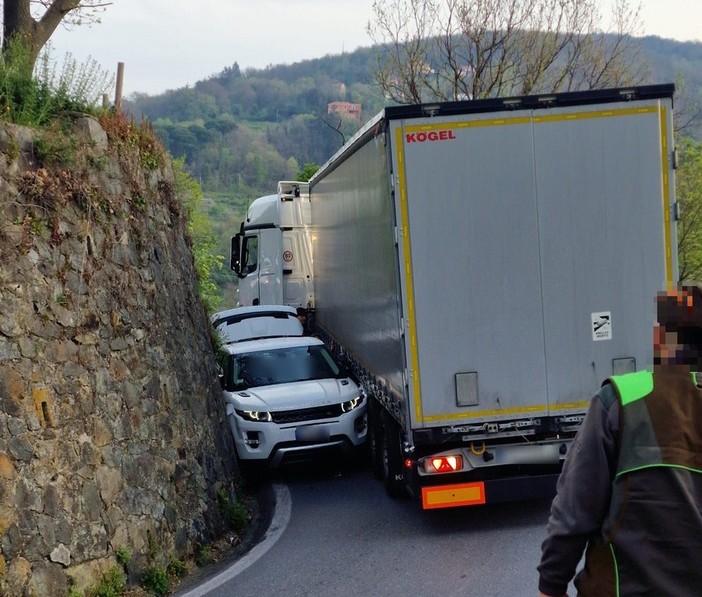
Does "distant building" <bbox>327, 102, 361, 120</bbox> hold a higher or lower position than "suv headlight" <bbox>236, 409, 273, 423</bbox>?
higher

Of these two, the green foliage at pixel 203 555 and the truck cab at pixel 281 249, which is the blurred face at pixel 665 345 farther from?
the truck cab at pixel 281 249

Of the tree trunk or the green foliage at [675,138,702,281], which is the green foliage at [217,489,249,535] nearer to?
the tree trunk

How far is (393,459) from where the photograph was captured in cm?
996

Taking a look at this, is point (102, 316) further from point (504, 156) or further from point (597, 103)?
point (597, 103)

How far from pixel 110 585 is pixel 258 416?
434 cm

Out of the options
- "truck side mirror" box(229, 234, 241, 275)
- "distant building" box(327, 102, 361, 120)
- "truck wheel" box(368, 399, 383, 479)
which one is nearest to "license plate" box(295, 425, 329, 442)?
"truck wheel" box(368, 399, 383, 479)

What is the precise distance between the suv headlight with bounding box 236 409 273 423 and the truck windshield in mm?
841

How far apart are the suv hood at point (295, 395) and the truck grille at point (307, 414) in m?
0.05

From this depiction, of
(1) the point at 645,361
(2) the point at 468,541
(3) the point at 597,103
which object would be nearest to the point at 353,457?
(2) the point at 468,541

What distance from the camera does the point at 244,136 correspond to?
10644 cm

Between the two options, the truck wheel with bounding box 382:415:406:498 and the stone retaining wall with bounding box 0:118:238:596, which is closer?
the stone retaining wall with bounding box 0:118:238:596

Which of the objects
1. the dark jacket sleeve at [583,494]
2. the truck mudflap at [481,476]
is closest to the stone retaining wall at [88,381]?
the truck mudflap at [481,476]

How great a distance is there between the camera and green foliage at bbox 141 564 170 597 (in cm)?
749

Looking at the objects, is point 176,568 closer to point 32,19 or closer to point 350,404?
point 350,404
